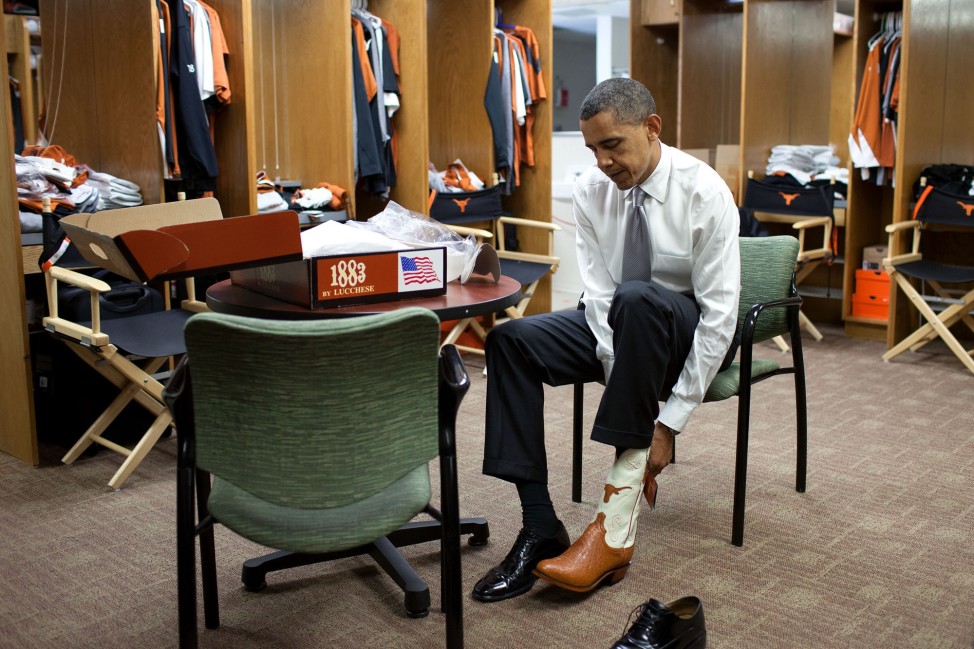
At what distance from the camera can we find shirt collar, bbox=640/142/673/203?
8.36 ft

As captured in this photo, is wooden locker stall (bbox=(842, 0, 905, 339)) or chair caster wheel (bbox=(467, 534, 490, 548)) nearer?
chair caster wheel (bbox=(467, 534, 490, 548))

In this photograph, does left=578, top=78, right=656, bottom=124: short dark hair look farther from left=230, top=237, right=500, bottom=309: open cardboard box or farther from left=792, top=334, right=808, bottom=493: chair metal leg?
left=792, top=334, right=808, bottom=493: chair metal leg

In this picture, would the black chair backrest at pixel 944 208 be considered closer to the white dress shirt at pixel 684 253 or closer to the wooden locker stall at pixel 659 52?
the wooden locker stall at pixel 659 52

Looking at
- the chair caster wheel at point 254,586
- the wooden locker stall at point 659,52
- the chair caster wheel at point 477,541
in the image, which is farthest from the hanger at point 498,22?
the chair caster wheel at point 254,586

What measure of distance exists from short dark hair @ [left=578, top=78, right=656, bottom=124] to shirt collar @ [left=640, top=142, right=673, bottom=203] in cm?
15

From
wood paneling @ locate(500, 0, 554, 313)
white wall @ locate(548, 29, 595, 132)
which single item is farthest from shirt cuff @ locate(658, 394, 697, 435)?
white wall @ locate(548, 29, 595, 132)

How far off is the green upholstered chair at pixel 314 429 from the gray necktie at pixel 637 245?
2.92 feet

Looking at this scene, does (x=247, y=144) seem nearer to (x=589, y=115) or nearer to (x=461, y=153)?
(x=461, y=153)

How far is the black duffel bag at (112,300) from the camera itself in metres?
3.56

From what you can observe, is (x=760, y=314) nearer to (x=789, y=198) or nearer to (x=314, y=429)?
(x=314, y=429)

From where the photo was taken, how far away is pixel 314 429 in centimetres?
170

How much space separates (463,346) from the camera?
17.1ft

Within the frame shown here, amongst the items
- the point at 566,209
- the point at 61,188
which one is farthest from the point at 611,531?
the point at 566,209

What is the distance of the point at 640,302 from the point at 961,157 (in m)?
4.08
